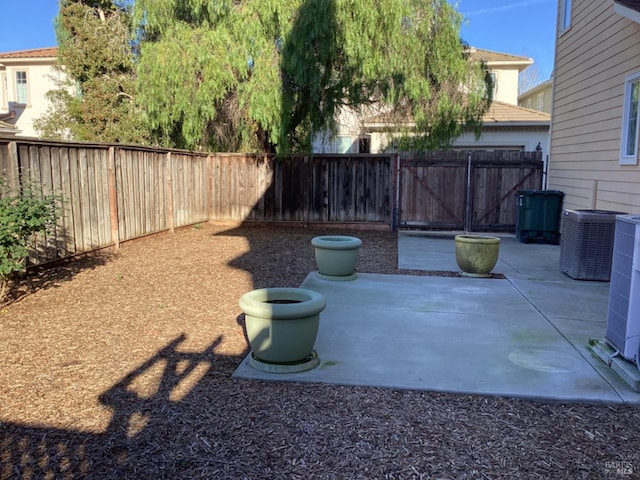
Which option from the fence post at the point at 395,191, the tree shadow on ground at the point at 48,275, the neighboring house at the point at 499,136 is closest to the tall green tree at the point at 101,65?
the neighboring house at the point at 499,136

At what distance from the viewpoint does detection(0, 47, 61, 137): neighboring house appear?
2091cm

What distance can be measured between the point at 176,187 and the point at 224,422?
9.31 metres

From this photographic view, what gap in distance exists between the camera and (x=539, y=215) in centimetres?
1101

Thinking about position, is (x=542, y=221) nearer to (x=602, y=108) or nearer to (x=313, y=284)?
(x=602, y=108)

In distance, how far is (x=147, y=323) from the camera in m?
5.24

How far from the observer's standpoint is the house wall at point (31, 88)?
21.0 meters

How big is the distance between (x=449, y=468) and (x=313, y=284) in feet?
Result: 14.2

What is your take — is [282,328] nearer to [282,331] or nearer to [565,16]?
[282,331]

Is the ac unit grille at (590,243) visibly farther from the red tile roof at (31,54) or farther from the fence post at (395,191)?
the red tile roof at (31,54)

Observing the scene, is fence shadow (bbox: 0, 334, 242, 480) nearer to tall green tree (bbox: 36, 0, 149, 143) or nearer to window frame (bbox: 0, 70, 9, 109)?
tall green tree (bbox: 36, 0, 149, 143)

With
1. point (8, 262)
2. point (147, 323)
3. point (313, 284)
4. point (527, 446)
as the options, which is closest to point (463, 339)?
point (527, 446)

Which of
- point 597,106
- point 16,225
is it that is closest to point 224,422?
point 16,225

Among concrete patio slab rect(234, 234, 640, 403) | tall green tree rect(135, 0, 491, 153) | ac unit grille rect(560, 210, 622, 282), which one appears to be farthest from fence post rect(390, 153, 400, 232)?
ac unit grille rect(560, 210, 622, 282)

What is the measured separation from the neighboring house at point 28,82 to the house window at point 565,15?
18.7 metres
